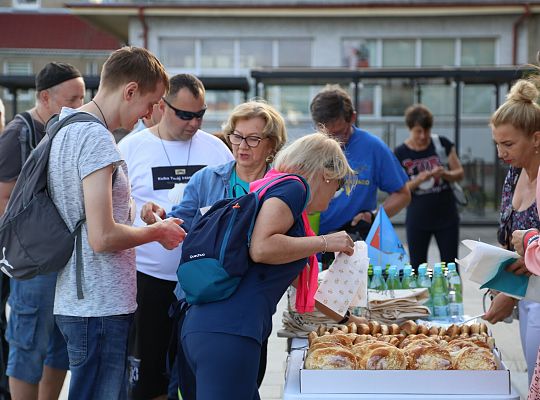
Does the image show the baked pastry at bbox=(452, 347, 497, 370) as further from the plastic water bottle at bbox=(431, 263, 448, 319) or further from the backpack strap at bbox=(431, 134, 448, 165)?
the backpack strap at bbox=(431, 134, 448, 165)

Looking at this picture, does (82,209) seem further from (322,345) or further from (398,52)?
(398,52)

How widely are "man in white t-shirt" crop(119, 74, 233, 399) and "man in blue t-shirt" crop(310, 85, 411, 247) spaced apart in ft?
3.05

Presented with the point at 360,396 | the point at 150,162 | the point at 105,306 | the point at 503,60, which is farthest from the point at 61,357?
the point at 503,60

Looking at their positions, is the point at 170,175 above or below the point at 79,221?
above

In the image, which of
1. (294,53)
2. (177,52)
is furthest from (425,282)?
(177,52)

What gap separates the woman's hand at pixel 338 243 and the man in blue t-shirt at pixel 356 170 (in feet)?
5.84

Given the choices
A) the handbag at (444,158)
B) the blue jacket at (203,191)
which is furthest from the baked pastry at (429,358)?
the handbag at (444,158)

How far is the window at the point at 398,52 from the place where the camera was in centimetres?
2152

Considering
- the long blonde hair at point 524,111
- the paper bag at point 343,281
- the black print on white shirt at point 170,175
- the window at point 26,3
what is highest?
the window at point 26,3

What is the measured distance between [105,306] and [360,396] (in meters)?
1.03

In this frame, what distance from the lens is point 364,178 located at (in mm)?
5363

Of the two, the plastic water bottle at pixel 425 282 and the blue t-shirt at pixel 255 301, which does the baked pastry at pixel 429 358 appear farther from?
the plastic water bottle at pixel 425 282

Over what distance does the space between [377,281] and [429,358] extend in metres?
1.15

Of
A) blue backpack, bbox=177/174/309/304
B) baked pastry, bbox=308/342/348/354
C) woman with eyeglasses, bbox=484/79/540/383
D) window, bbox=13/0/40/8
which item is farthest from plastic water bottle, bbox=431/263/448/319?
window, bbox=13/0/40/8
